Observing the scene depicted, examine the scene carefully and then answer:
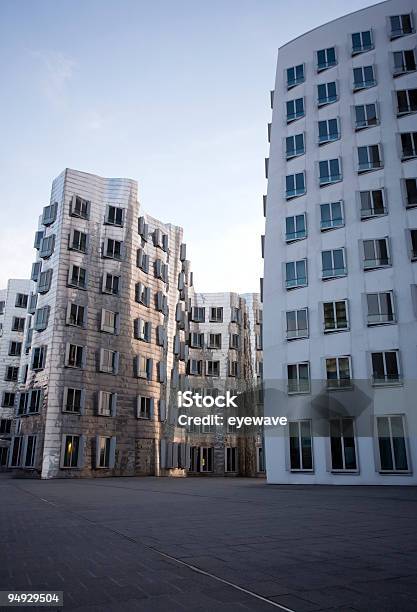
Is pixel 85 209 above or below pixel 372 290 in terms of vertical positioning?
above

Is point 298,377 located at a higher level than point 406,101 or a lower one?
lower

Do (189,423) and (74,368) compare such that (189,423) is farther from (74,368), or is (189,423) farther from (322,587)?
(322,587)

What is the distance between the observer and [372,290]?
27.6m

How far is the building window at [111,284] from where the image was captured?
132ft

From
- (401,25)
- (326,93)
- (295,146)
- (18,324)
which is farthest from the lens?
(18,324)

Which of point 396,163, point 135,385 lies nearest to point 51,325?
point 135,385

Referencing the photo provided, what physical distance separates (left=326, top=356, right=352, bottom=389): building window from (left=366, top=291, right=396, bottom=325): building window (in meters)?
2.58

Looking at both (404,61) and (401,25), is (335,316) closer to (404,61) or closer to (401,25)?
(404,61)

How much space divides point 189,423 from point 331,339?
26.3m

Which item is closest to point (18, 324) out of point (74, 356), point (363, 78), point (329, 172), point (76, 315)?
point (76, 315)

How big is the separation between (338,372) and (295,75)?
2079 centimetres

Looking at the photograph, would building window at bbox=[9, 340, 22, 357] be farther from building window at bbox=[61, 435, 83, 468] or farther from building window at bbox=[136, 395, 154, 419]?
building window at bbox=[61, 435, 83, 468]

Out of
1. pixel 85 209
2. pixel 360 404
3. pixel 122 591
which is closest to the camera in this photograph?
pixel 122 591

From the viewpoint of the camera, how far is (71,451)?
1399 inches
